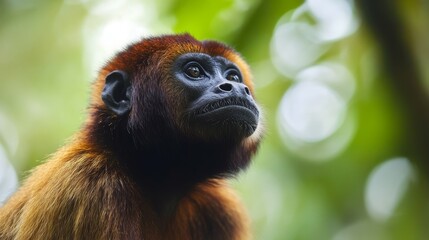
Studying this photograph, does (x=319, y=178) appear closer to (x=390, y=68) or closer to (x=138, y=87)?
(x=390, y=68)

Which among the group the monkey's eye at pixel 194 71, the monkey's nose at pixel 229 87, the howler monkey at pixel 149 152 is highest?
the monkey's eye at pixel 194 71

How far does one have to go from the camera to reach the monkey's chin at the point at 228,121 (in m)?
8.32

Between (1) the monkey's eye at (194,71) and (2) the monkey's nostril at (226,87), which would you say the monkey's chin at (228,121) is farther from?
(1) the monkey's eye at (194,71)

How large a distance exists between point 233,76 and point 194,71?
1.73 ft

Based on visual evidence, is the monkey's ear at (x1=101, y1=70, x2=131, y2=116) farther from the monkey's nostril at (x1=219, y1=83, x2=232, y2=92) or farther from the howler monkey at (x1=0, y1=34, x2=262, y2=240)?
the monkey's nostril at (x1=219, y1=83, x2=232, y2=92)

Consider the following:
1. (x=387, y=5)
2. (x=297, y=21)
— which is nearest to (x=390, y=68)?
(x=387, y=5)

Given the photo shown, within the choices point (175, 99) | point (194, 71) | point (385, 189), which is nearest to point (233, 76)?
point (194, 71)

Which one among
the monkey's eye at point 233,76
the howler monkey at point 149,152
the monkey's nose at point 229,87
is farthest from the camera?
the monkey's eye at point 233,76

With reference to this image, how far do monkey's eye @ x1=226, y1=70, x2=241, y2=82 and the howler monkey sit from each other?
0.01 m

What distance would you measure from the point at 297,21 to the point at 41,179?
670cm

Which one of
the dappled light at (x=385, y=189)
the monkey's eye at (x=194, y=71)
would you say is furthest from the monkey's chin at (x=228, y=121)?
the dappled light at (x=385, y=189)

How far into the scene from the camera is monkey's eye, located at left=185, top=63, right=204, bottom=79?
28.9 feet

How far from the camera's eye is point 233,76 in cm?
916

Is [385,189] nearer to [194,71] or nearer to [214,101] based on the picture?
[194,71]
